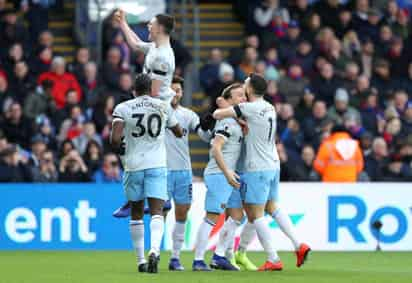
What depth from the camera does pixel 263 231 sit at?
17.8 meters

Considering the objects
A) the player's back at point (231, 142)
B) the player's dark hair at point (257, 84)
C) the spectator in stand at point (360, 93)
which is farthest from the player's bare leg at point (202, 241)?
the spectator in stand at point (360, 93)

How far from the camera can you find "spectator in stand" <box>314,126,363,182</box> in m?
25.1

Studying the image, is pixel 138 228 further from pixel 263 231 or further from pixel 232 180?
pixel 263 231

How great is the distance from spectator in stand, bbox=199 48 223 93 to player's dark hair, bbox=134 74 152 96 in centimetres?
1060

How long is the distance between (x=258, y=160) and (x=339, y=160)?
24.0 feet

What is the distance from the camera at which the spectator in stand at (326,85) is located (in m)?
28.8

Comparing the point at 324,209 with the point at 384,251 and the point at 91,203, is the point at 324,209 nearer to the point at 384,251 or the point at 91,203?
the point at 384,251

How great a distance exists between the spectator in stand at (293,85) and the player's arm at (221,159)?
35.6 ft

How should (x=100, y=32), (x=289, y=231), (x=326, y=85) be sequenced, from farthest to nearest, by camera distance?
(x=326, y=85)
(x=100, y=32)
(x=289, y=231)

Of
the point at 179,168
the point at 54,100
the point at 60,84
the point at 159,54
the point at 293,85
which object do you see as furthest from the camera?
the point at 293,85

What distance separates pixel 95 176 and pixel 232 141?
7181mm

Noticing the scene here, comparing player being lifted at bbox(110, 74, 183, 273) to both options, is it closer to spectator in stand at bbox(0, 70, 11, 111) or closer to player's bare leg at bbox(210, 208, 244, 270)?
player's bare leg at bbox(210, 208, 244, 270)

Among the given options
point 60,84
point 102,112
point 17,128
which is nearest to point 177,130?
point 17,128

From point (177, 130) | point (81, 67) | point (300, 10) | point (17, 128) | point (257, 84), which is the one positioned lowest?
point (17, 128)
